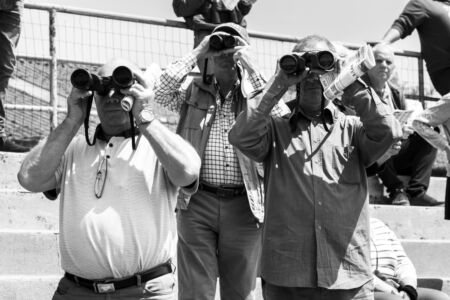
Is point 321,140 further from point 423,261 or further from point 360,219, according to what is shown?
point 423,261

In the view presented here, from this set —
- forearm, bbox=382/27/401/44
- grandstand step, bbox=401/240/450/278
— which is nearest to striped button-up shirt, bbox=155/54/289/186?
grandstand step, bbox=401/240/450/278

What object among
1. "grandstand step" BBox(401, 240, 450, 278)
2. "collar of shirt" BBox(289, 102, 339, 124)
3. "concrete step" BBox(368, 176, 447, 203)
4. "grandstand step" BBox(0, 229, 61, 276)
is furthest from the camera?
"concrete step" BBox(368, 176, 447, 203)

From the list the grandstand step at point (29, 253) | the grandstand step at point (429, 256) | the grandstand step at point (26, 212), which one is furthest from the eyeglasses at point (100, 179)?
the grandstand step at point (429, 256)

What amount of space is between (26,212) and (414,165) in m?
3.48

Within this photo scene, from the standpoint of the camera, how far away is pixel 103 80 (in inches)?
156

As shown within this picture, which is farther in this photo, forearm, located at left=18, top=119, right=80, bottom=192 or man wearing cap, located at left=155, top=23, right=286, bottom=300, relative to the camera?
man wearing cap, located at left=155, top=23, right=286, bottom=300

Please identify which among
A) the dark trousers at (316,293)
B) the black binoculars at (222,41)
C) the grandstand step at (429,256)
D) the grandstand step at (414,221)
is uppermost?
the black binoculars at (222,41)

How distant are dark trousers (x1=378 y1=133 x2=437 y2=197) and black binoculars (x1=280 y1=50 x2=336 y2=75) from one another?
4030 mm

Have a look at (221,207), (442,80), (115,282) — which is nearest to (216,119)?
(221,207)

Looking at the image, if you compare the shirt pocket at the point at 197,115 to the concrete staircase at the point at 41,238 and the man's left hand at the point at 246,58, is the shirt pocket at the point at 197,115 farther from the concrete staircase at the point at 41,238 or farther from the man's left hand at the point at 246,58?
the concrete staircase at the point at 41,238

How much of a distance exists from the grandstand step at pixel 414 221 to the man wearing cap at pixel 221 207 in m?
2.63

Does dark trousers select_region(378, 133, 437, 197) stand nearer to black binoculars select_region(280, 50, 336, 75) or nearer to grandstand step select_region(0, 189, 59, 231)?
grandstand step select_region(0, 189, 59, 231)

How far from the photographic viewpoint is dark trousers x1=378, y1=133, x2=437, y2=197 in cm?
795

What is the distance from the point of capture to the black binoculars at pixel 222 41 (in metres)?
4.88
